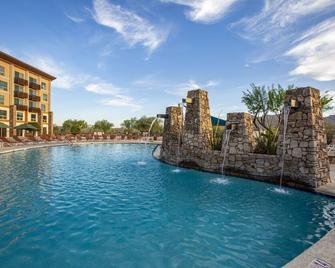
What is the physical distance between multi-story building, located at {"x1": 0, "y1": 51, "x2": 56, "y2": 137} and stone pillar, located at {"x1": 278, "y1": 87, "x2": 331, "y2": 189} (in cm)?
3980

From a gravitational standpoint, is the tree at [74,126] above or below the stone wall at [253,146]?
above

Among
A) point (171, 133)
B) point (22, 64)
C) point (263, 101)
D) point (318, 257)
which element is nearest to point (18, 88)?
point (22, 64)

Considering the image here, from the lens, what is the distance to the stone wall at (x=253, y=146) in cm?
902

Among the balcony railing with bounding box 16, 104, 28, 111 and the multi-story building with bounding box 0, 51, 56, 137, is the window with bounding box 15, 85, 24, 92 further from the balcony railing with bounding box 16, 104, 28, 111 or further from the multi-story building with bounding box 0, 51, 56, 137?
the balcony railing with bounding box 16, 104, 28, 111

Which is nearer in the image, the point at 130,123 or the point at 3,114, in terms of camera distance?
the point at 3,114

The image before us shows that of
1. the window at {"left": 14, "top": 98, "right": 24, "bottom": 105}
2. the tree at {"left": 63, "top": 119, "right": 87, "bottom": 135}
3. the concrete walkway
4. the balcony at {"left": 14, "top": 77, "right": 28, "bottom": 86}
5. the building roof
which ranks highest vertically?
the building roof

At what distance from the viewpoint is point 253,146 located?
464 inches

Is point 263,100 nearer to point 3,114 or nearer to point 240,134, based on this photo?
point 240,134

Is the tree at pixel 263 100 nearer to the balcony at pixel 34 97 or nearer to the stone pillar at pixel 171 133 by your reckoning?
the stone pillar at pixel 171 133

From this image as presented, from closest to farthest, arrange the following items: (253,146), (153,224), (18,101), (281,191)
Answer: (153,224), (281,191), (253,146), (18,101)

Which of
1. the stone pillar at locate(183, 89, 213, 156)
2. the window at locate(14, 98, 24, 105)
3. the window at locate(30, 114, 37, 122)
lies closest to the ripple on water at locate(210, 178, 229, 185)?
the stone pillar at locate(183, 89, 213, 156)

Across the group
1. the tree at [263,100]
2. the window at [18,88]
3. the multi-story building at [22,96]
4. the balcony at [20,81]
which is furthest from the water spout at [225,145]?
the window at [18,88]

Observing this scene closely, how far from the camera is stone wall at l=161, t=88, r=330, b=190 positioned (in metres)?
9.02

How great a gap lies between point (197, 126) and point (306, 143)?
21.6 feet
